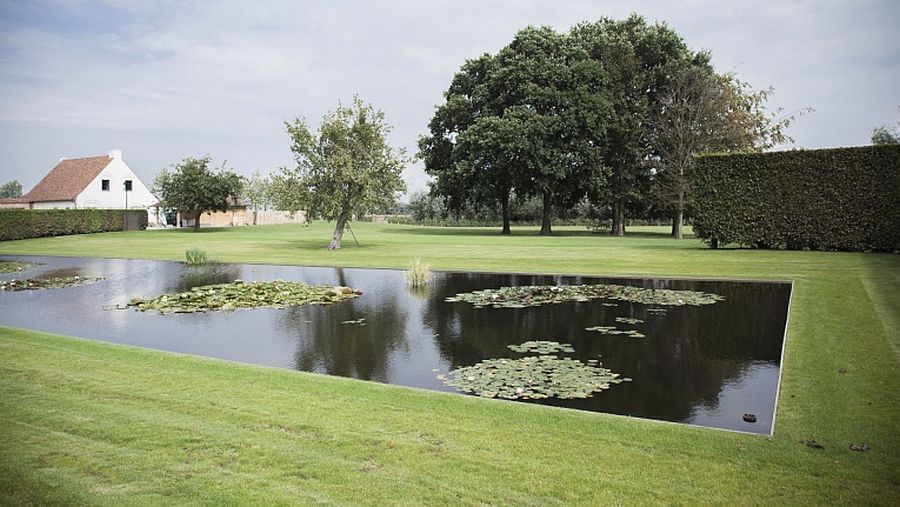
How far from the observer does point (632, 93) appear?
141 feet

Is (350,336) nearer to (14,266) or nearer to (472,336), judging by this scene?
(472,336)

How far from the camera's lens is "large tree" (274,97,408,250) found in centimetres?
3002

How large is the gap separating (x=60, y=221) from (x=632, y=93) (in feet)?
135

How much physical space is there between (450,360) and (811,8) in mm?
8321

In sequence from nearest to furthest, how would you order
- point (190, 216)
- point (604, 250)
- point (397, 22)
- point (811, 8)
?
1. point (811, 8)
2. point (397, 22)
3. point (604, 250)
4. point (190, 216)

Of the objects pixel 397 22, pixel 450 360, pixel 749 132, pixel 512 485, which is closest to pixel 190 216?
pixel 397 22

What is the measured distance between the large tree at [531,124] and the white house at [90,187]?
33.0m

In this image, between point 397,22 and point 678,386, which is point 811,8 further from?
point 397,22

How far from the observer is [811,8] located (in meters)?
10.2

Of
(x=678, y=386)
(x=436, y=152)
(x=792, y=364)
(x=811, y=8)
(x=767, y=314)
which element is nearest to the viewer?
(x=678, y=386)

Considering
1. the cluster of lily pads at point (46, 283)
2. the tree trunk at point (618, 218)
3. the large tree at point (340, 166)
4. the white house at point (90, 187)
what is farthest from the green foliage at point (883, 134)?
the white house at point (90, 187)

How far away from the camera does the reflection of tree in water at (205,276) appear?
17314mm

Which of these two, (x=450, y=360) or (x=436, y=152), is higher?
(x=436, y=152)

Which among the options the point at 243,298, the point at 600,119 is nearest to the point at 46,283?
the point at 243,298
